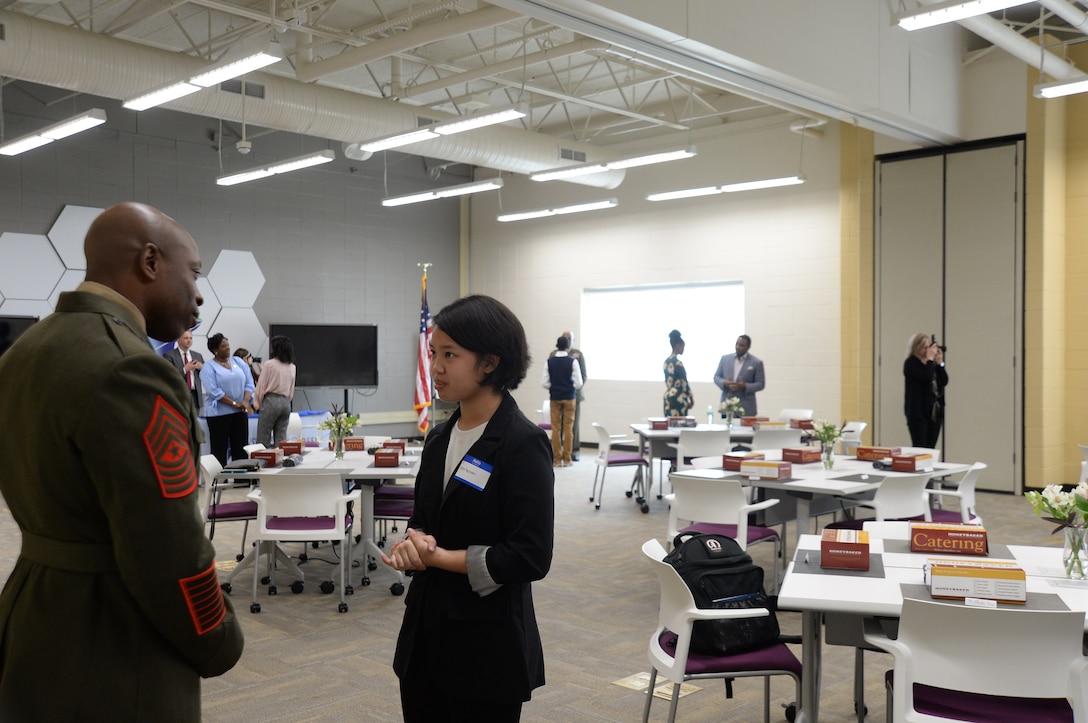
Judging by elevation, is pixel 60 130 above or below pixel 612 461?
above

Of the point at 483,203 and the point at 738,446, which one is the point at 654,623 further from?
the point at 483,203

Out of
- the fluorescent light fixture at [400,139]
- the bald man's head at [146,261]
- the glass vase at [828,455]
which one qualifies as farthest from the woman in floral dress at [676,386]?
the bald man's head at [146,261]

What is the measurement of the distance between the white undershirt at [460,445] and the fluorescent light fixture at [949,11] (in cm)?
512

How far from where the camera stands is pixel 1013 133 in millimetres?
9664

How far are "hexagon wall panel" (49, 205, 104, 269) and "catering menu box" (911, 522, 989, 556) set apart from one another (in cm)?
1073

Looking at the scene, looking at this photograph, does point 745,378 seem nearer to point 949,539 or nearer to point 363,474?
point 363,474

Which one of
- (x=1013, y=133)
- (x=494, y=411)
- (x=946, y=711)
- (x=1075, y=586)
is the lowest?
(x=946, y=711)

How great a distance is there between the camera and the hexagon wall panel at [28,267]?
434 inches

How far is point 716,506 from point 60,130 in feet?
23.8

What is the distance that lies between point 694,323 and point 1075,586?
10.3 m

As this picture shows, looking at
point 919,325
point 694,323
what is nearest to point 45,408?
point 919,325

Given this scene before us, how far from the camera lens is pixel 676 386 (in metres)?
10.4

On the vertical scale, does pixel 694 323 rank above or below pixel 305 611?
above

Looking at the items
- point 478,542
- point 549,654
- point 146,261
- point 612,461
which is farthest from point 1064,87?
point 146,261
